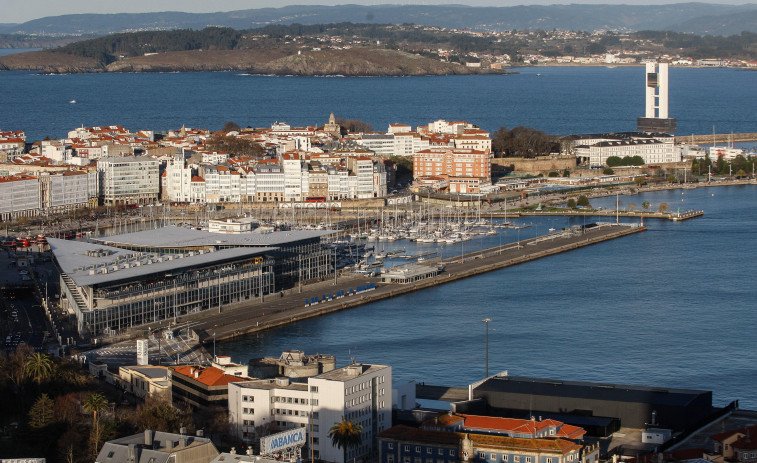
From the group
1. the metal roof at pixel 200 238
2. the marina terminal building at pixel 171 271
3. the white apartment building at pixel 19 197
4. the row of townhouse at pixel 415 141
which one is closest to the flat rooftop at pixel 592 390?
the marina terminal building at pixel 171 271

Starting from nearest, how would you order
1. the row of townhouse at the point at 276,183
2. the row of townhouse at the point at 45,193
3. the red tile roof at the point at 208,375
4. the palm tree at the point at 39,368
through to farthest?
1. the red tile roof at the point at 208,375
2. the palm tree at the point at 39,368
3. the row of townhouse at the point at 45,193
4. the row of townhouse at the point at 276,183

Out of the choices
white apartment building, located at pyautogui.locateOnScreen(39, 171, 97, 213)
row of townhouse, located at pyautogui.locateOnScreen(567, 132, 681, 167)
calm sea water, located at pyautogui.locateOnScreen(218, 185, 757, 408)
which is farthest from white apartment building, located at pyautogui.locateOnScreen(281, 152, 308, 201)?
row of townhouse, located at pyautogui.locateOnScreen(567, 132, 681, 167)

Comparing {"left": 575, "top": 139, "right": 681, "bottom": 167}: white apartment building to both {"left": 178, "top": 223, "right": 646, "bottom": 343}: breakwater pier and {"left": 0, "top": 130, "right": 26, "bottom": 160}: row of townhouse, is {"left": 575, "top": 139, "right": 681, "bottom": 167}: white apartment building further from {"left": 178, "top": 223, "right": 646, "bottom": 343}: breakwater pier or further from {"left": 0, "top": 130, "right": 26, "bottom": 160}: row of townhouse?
{"left": 0, "top": 130, "right": 26, "bottom": 160}: row of townhouse

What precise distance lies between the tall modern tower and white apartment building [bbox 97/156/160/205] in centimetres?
1987

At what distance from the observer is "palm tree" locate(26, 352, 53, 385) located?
1248cm

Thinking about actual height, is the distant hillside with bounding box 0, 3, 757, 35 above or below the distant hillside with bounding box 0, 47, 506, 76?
above

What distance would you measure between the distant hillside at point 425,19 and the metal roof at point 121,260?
146 meters

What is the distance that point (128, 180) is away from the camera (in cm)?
2941

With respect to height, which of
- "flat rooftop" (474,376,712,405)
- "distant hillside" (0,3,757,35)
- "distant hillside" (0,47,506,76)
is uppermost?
"distant hillside" (0,3,757,35)

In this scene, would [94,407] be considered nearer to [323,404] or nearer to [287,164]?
[323,404]

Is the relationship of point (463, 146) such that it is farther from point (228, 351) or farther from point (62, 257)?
point (228, 351)

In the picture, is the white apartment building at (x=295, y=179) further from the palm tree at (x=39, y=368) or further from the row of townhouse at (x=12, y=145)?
the palm tree at (x=39, y=368)

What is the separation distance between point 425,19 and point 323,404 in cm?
17160

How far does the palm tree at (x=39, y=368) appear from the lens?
1248 centimetres
